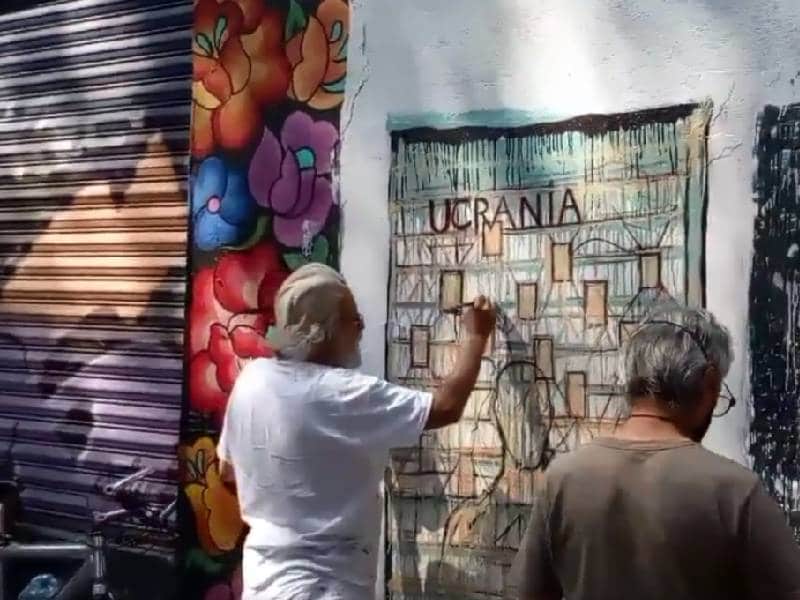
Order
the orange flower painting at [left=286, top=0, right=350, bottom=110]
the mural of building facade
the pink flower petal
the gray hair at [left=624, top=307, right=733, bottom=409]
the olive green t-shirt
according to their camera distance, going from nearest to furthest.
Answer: the olive green t-shirt → the gray hair at [left=624, top=307, right=733, bottom=409] → the mural of building facade → the orange flower painting at [left=286, top=0, right=350, bottom=110] → the pink flower petal

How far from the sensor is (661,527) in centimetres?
238

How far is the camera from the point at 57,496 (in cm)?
480

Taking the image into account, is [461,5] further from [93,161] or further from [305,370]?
[93,161]

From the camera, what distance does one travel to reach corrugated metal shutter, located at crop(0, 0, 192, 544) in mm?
4461

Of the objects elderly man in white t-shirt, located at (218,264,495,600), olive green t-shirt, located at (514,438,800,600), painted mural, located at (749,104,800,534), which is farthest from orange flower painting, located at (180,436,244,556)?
olive green t-shirt, located at (514,438,800,600)

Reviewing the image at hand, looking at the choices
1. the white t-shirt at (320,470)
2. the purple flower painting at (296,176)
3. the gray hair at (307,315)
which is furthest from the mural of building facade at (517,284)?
the gray hair at (307,315)

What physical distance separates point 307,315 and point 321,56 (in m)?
1.22

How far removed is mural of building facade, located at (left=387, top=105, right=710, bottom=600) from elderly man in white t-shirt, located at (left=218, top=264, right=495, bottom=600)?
404 millimetres

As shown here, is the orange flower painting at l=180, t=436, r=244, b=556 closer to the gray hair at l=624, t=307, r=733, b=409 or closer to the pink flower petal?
the pink flower petal

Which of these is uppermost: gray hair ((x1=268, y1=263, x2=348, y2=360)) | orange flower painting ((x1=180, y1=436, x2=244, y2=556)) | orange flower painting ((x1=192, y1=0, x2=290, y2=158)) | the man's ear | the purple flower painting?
orange flower painting ((x1=192, y1=0, x2=290, y2=158))

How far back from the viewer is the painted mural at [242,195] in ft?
13.6

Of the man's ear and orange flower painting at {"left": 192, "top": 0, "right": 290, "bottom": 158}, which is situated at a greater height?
orange flower painting at {"left": 192, "top": 0, "right": 290, "bottom": 158}

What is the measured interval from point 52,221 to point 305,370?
80.1 inches

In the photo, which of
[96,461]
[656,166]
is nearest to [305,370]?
[656,166]
